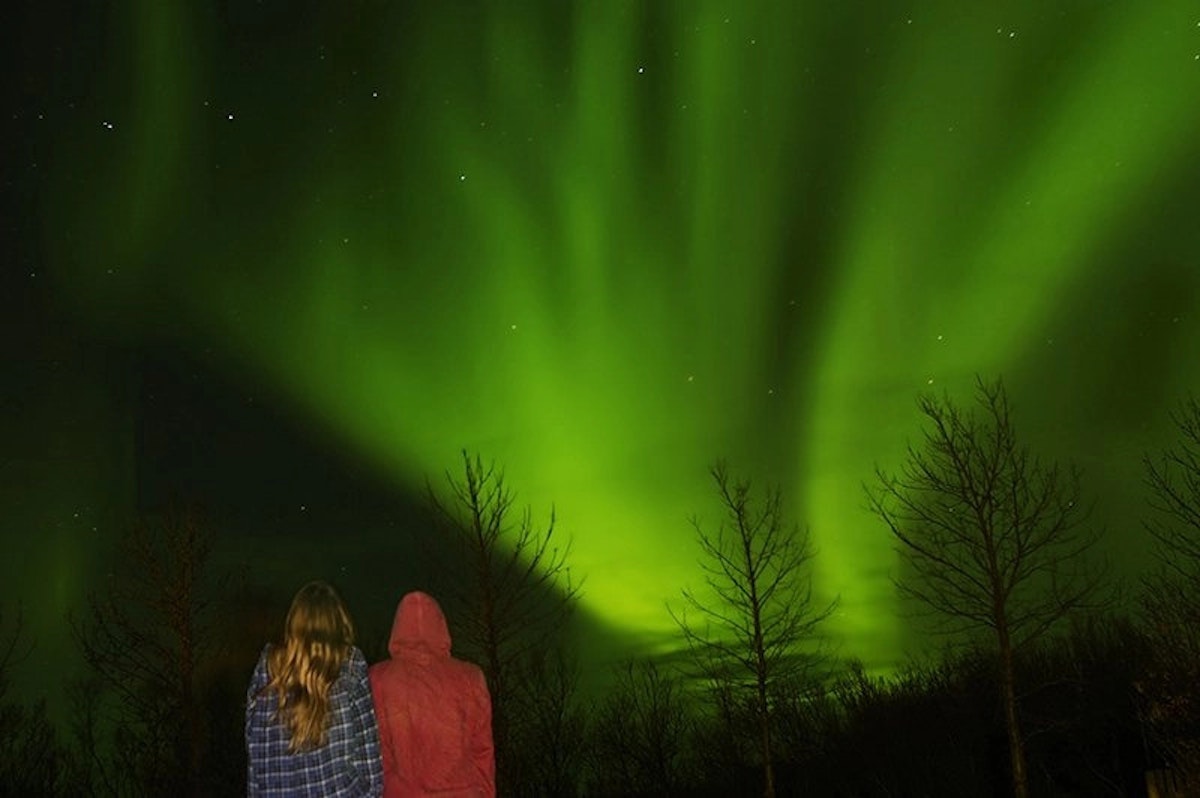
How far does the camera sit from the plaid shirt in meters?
5.71

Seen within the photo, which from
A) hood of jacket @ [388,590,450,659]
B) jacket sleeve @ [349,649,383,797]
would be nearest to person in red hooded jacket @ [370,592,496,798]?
hood of jacket @ [388,590,450,659]

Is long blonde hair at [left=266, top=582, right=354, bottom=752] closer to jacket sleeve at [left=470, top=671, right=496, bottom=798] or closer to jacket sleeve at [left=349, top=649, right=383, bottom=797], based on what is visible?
jacket sleeve at [left=349, top=649, right=383, bottom=797]

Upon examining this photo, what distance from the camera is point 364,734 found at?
585cm

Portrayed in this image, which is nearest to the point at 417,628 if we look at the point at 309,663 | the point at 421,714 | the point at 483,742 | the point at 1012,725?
the point at 421,714

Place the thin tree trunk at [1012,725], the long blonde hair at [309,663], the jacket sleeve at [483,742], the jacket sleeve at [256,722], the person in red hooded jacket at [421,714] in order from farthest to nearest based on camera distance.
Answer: the thin tree trunk at [1012,725], the jacket sleeve at [483,742], the person in red hooded jacket at [421,714], the jacket sleeve at [256,722], the long blonde hair at [309,663]

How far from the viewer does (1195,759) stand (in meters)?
15.8

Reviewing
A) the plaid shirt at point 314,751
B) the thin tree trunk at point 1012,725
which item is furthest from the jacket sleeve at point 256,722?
the thin tree trunk at point 1012,725

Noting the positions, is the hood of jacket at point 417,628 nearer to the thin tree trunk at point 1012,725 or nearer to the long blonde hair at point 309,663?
the long blonde hair at point 309,663

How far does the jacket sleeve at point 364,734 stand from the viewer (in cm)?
581

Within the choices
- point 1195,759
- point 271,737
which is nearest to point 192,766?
point 1195,759

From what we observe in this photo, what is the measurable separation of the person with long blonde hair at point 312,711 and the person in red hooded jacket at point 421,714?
600mm

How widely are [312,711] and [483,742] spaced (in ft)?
4.14

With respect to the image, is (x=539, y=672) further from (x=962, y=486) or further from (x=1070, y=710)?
(x=962, y=486)

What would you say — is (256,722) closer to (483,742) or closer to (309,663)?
(309,663)
